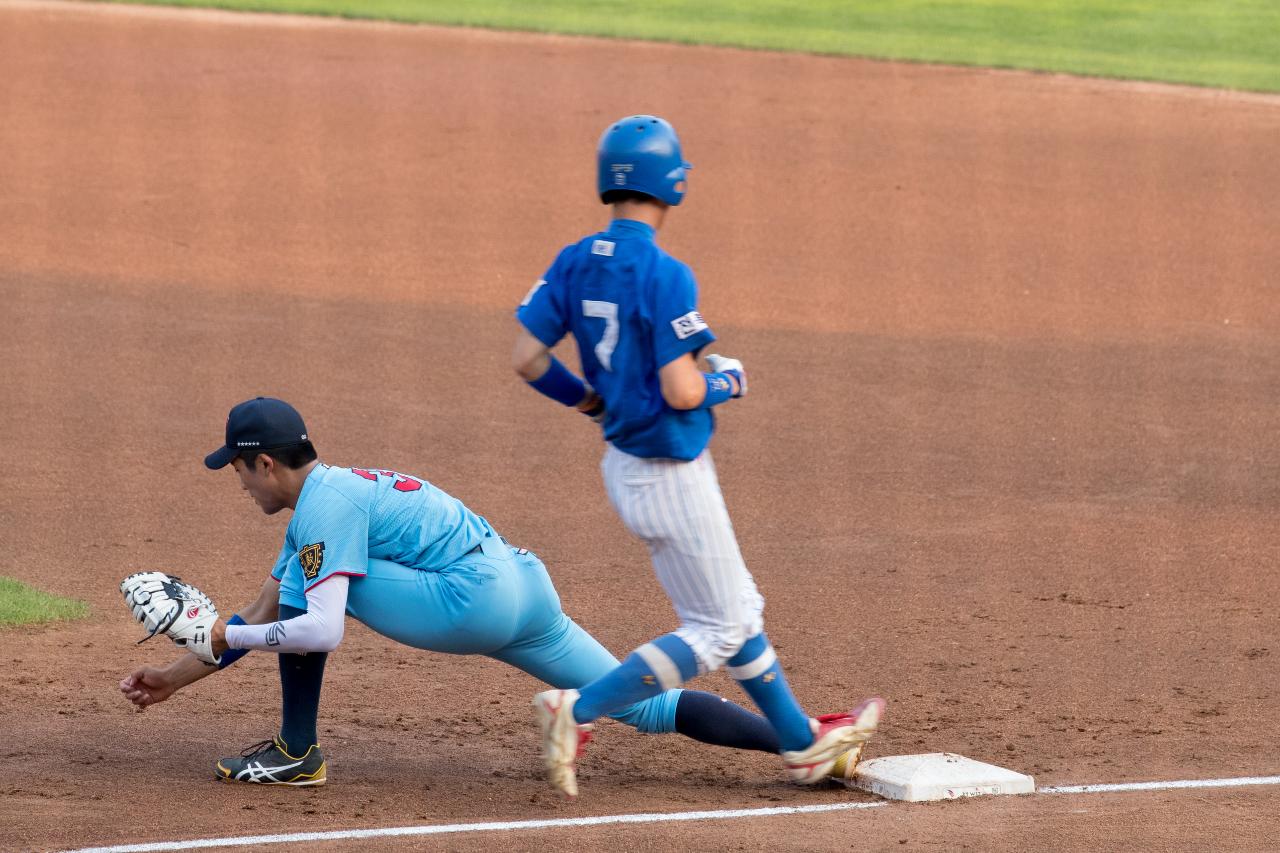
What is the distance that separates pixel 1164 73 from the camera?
64.0 feet

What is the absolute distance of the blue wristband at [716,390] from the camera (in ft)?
13.3

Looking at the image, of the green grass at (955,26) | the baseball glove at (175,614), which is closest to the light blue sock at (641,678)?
the baseball glove at (175,614)

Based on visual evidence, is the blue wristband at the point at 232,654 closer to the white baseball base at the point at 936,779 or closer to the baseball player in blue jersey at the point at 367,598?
the baseball player in blue jersey at the point at 367,598

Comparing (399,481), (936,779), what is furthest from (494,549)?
(936,779)

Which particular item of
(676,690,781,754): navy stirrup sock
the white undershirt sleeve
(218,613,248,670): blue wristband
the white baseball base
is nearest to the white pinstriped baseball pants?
(676,690,781,754): navy stirrup sock

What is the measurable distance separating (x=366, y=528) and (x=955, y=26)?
19.8 m

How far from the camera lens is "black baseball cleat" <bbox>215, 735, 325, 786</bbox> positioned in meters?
4.45

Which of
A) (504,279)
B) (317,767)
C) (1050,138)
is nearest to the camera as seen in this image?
(317,767)

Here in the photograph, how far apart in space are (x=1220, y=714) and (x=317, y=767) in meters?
2.79

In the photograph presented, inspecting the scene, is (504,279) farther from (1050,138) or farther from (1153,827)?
(1153,827)

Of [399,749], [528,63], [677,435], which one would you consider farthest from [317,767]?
[528,63]

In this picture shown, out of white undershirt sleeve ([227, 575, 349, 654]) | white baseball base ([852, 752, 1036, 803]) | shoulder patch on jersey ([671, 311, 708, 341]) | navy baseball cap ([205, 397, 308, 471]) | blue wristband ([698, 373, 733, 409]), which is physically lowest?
white baseball base ([852, 752, 1036, 803])

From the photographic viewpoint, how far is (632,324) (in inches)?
161

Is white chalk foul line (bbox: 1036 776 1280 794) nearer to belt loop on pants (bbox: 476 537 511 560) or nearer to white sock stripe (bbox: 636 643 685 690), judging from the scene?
white sock stripe (bbox: 636 643 685 690)
